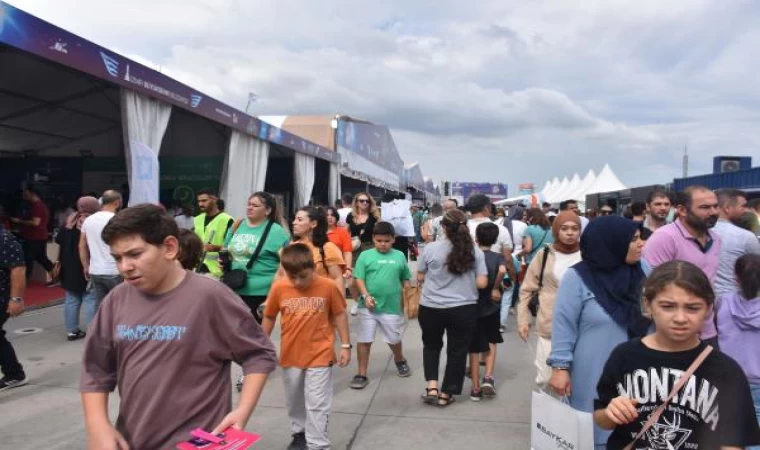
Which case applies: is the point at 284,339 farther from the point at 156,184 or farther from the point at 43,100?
the point at 43,100

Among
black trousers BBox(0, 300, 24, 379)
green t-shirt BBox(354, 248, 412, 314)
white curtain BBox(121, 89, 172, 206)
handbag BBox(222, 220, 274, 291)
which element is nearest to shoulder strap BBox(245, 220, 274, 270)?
handbag BBox(222, 220, 274, 291)

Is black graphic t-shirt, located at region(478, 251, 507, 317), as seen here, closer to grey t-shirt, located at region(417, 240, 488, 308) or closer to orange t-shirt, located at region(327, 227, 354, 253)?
grey t-shirt, located at region(417, 240, 488, 308)

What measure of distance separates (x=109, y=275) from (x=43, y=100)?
20.7 ft

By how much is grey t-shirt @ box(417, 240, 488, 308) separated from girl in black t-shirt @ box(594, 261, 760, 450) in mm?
2512

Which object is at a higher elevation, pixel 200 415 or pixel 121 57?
pixel 121 57

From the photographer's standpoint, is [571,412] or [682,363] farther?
[571,412]

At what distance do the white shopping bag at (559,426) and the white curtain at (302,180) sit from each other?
1228 centimetres

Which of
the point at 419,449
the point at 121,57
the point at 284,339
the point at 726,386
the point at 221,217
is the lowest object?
the point at 419,449

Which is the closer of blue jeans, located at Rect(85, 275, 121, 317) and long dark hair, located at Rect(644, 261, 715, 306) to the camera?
long dark hair, located at Rect(644, 261, 715, 306)

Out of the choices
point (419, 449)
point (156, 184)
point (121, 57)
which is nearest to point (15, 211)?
point (156, 184)

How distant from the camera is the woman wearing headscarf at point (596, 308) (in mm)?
2648

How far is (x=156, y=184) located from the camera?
7.49 meters

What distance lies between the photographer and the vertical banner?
7.24 m

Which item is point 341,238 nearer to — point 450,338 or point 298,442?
point 450,338
